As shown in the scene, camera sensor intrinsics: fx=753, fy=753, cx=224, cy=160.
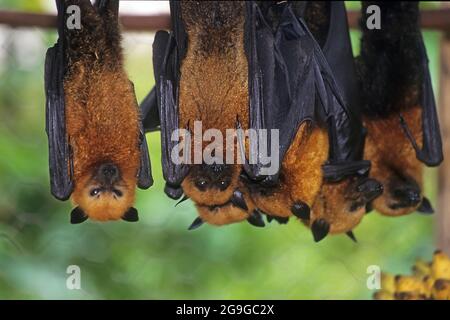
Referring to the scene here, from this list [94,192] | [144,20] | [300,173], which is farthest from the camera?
[144,20]

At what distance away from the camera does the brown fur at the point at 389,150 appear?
10.4 feet

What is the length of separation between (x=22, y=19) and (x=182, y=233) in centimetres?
204

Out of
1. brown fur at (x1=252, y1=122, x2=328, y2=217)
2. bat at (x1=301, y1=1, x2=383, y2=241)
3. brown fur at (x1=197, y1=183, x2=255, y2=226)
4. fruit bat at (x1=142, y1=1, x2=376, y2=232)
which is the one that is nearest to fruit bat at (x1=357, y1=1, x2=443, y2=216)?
bat at (x1=301, y1=1, x2=383, y2=241)

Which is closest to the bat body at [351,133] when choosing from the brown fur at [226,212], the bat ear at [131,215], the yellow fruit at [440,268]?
the brown fur at [226,212]

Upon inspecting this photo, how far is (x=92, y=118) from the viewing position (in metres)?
2.48

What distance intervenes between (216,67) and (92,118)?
468 mm

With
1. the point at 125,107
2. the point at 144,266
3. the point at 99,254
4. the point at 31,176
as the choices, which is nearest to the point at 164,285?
the point at 144,266

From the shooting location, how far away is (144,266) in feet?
15.6

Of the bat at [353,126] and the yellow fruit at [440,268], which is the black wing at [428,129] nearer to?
the bat at [353,126]

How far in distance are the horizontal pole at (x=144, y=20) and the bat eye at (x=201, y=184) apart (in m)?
0.94

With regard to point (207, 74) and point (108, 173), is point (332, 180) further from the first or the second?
point (108, 173)

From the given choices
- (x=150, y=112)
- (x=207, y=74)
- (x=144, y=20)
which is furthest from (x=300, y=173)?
(x=144, y=20)

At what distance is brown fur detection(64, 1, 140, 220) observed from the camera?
2.44 m
